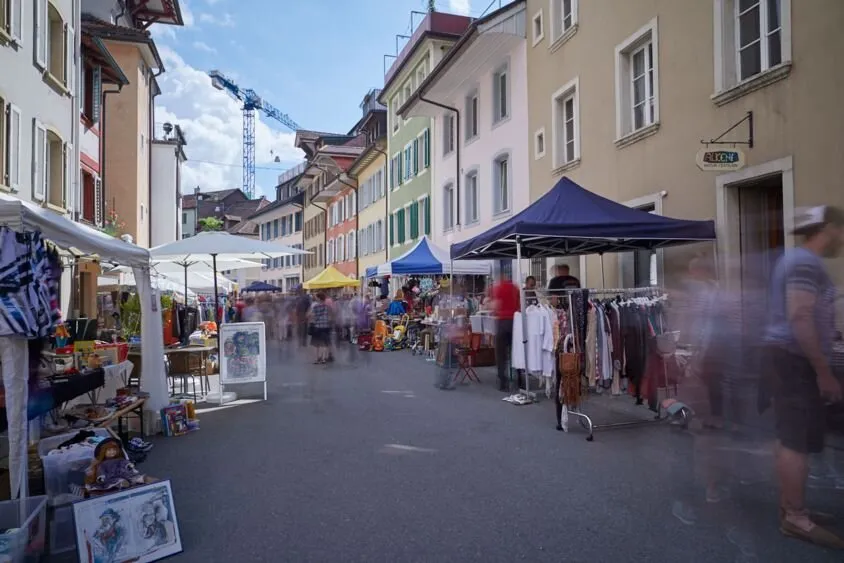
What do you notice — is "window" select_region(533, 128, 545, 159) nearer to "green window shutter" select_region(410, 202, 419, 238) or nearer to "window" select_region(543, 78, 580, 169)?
"window" select_region(543, 78, 580, 169)

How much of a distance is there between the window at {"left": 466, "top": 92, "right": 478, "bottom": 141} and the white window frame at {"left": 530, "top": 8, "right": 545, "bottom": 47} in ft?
15.0

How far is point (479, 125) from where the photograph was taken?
64.2 feet

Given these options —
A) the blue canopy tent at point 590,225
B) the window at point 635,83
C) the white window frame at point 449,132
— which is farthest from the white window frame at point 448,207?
the blue canopy tent at point 590,225

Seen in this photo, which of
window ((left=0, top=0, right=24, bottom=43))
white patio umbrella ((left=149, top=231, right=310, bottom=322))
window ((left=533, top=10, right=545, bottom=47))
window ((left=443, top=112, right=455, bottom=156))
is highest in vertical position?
window ((left=533, top=10, right=545, bottom=47))

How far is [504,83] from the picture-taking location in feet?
59.9

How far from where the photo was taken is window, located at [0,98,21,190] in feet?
37.7

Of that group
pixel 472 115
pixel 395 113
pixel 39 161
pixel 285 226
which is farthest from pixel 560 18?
pixel 285 226

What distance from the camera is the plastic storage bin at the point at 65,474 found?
4.42 m

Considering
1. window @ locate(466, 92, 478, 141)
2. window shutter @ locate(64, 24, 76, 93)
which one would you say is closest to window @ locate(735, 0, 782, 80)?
window @ locate(466, 92, 478, 141)

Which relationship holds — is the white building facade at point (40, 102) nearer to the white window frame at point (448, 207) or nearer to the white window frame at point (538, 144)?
the white window frame at point (538, 144)

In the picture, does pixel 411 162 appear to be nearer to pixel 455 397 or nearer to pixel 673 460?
pixel 455 397

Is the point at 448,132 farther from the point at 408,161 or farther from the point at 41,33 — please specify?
the point at 41,33

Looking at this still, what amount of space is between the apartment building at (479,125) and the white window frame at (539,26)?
46cm

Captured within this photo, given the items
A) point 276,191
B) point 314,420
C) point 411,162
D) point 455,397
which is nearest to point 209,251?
point 314,420
